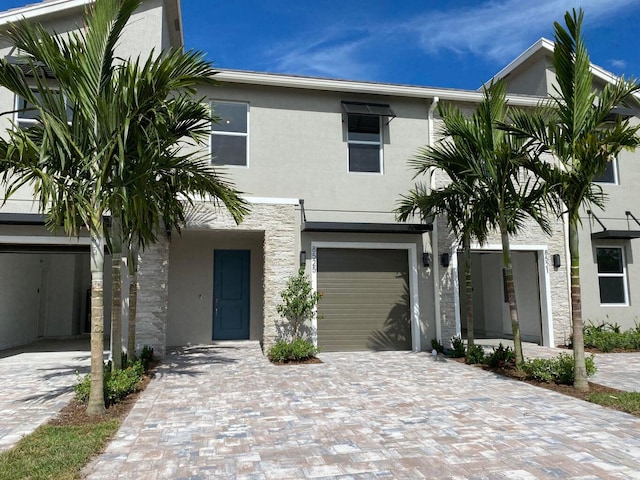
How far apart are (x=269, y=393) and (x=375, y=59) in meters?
11.1

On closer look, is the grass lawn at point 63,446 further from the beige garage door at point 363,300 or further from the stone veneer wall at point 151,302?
the beige garage door at point 363,300

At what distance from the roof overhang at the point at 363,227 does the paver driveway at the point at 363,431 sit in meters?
3.50

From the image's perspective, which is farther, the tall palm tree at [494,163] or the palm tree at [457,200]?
the palm tree at [457,200]

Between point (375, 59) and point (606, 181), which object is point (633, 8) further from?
point (375, 59)

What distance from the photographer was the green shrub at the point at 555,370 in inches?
286

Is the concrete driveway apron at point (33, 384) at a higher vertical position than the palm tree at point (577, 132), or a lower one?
lower

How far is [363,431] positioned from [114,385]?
138 inches

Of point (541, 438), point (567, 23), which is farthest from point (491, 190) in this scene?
point (541, 438)

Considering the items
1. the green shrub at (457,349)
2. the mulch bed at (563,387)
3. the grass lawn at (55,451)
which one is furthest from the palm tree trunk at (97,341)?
the green shrub at (457,349)

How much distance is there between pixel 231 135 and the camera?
10.9 meters

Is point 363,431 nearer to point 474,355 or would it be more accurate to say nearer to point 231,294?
point 474,355

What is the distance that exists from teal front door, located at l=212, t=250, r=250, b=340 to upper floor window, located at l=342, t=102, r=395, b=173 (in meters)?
4.00

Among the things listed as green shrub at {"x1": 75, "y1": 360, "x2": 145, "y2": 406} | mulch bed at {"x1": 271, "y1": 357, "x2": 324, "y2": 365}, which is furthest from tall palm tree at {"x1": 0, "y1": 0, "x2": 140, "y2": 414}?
mulch bed at {"x1": 271, "y1": 357, "x2": 324, "y2": 365}

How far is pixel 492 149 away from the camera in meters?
7.83
